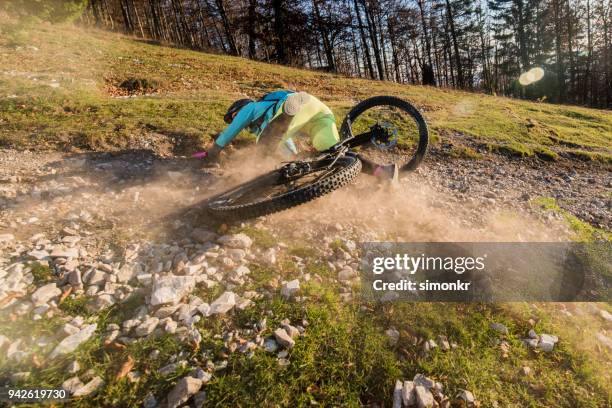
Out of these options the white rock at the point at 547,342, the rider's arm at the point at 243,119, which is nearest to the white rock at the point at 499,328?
the white rock at the point at 547,342

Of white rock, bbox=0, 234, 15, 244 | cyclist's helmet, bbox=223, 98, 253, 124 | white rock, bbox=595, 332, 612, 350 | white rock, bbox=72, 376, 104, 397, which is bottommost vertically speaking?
white rock, bbox=595, 332, 612, 350

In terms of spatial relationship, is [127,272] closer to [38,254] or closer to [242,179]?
[38,254]

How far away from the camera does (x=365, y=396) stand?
8.20 feet

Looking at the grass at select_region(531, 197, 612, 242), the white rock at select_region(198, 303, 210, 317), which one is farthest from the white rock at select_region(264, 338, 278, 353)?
the grass at select_region(531, 197, 612, 242)

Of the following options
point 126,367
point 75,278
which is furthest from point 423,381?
point 75,278

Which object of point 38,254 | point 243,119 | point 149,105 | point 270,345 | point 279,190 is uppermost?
point 149,105

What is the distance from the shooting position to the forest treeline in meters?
32.6

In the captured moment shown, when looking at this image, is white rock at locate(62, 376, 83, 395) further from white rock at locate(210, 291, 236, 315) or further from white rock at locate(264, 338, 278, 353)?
white rock at locate(264, 338, 278, 353)

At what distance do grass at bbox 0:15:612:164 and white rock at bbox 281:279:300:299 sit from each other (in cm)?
448

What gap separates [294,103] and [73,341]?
12.8ft

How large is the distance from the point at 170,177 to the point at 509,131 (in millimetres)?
10403

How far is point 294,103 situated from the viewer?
16.0ft

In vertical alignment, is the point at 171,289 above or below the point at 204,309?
above

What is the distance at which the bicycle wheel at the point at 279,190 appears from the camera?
361 centimetres
